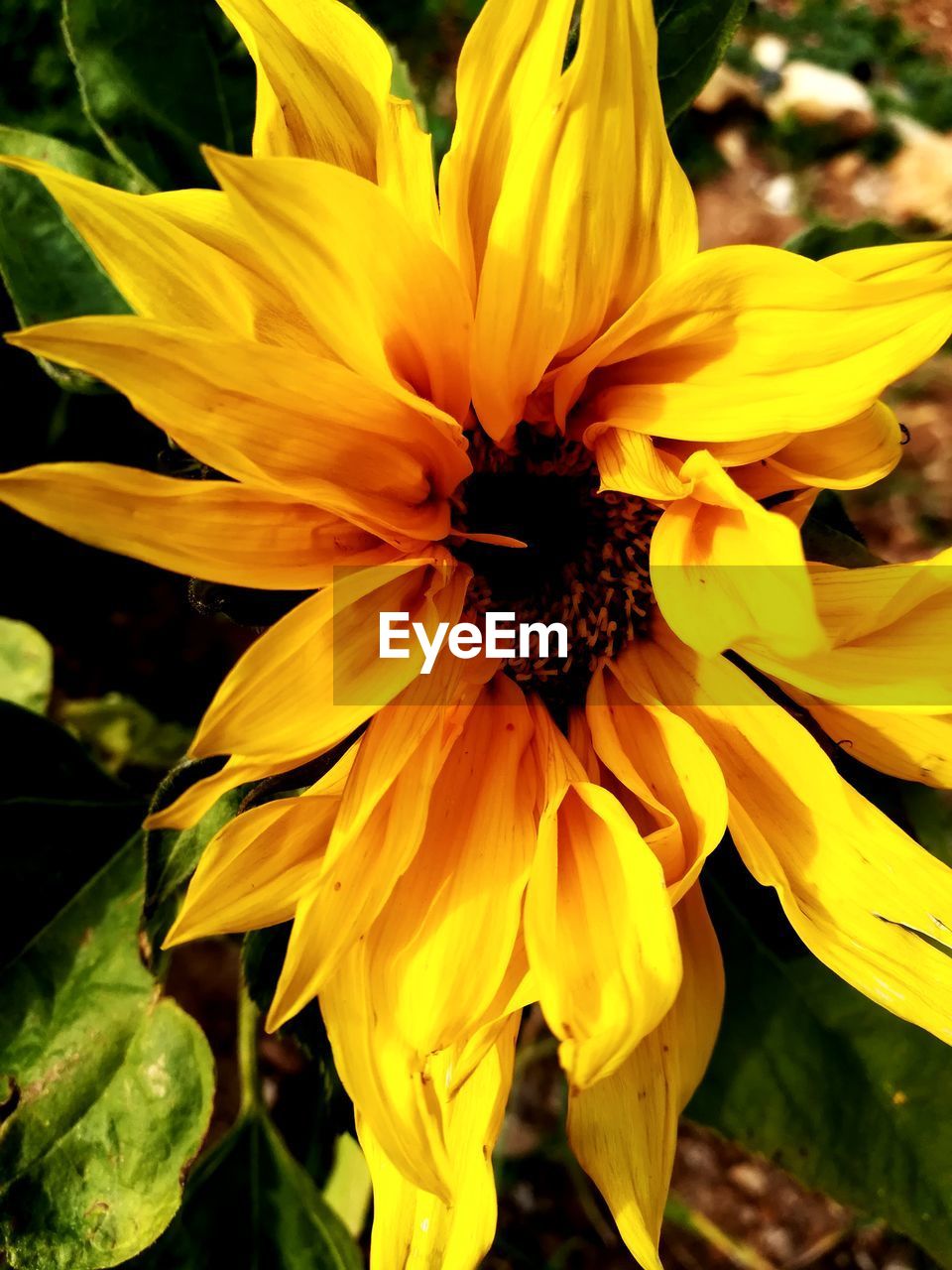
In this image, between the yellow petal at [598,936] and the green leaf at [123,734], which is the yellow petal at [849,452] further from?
the green leaf at [123,734]

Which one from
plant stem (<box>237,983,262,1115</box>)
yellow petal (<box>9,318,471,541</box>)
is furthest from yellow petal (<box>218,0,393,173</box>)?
plant stem (<box>237,983,262,1115</box>)

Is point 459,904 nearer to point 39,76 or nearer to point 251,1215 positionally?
point 251,1215

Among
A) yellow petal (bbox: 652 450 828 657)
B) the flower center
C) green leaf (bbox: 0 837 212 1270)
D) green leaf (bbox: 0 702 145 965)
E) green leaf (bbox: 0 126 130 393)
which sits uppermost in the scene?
green leaf (bbox: 0 126 130 393)

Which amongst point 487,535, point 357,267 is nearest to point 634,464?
point 487,535

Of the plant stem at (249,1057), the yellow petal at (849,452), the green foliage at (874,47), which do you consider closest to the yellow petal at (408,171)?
the yellow petal at (849,452)

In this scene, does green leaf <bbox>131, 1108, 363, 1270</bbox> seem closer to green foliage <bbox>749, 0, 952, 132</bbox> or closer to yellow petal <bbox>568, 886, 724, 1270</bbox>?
yellow petal <bbox>568, 886, 724, 1270</bbox>

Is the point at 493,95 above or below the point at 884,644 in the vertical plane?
above
